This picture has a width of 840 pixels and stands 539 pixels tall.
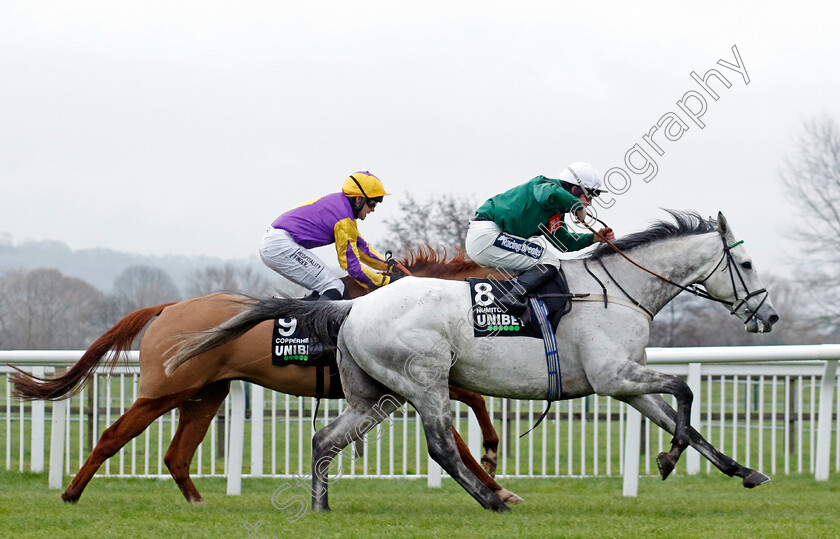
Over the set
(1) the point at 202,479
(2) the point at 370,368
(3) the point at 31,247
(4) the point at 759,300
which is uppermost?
(3) the point at 31,247

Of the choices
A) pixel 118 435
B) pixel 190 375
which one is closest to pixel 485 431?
pixel 190 375

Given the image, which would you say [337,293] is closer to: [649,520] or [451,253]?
[451,253]

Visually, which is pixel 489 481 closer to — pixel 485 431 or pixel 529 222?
pixel 485 431

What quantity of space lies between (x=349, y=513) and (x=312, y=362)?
1020 millimetres

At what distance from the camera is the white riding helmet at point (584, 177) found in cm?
572

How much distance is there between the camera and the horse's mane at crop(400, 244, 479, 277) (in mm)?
6566

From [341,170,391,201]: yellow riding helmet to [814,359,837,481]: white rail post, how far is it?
3594 mm

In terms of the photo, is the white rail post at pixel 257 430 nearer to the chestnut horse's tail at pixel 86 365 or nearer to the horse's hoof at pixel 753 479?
the chestnut horse's tail at pixel 86 365

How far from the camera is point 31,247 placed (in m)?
60.9

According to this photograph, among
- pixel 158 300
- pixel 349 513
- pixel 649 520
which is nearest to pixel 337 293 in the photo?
pixel 349 513

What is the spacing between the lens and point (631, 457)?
21.9ft

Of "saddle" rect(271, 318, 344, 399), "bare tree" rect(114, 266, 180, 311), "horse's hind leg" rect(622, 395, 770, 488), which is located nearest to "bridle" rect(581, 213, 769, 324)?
"horse's hind leg" rect(622, 395, 770, 488)

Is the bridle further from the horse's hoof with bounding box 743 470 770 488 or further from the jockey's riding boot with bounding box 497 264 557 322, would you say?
the horse's hoof with bounding box 743 470 770 488

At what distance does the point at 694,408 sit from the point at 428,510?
9.77 ft
